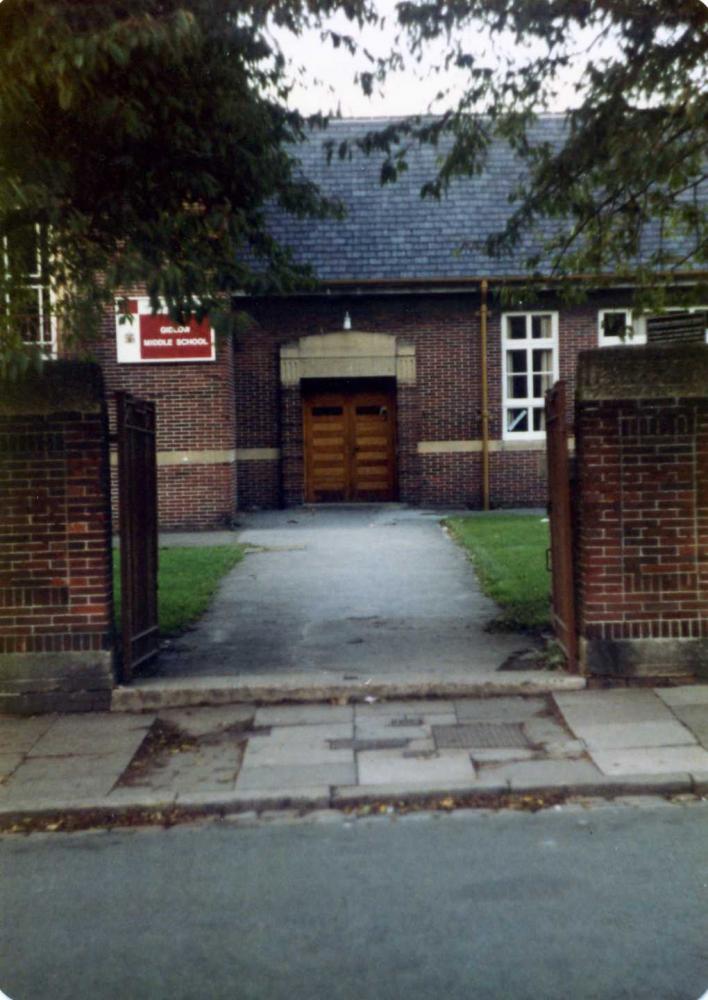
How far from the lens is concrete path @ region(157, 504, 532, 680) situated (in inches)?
344

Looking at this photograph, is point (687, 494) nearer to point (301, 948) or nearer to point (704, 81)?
point (704, 81)

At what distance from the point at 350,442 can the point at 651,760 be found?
16923 millimetres

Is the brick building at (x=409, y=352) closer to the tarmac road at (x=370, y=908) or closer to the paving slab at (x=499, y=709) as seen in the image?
the paving slab at (x=499, y=709)

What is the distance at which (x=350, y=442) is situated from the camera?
22.9 meters

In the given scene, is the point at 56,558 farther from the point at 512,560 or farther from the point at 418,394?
the point at 418,394

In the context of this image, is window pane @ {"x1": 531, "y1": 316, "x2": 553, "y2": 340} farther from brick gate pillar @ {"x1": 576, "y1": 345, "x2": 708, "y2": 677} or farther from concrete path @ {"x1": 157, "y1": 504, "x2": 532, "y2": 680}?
brick gate pillar @ {"x1": 576, "y1": 345, "x2": 708, "y2": 677}

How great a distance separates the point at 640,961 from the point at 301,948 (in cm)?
121

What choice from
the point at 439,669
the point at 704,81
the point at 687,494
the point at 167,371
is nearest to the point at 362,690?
the point at 439,669

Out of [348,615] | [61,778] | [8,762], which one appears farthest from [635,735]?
[348,615]

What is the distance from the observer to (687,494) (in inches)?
312

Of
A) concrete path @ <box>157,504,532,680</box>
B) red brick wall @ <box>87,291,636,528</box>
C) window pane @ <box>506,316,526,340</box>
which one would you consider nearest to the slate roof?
red brick wall @ <box>87,291,636,528</box>

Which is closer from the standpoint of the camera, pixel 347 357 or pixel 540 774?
pixel 540 774

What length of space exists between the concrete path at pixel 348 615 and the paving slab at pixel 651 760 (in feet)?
6.18

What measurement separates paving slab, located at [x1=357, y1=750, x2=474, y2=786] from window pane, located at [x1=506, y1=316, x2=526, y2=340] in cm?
1656
